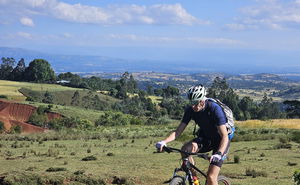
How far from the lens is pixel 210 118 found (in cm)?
706

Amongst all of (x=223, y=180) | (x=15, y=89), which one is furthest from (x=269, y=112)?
(x=223, y=180)

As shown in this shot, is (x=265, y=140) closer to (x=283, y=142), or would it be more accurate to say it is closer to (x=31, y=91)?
(x=283, y=142)

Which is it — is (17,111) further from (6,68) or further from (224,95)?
(6,68)

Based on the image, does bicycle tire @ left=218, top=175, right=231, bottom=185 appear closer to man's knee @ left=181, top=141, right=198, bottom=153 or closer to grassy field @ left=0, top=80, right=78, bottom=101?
man's knee @ left=181, top=141, right=198, bottom=153

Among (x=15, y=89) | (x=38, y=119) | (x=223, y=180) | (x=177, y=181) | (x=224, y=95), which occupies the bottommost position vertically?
(x=38, y=119)

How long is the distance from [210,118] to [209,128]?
21 cm

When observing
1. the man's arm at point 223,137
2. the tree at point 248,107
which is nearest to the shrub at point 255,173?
the man's arm at point 223,137

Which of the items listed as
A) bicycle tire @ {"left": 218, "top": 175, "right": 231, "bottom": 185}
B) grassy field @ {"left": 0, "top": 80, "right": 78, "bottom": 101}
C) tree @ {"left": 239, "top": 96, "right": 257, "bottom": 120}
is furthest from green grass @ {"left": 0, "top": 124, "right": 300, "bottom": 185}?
tree @ {"left": 239, "top": 96, "right": 257, "bottom": 120}

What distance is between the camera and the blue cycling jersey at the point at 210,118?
6941mm

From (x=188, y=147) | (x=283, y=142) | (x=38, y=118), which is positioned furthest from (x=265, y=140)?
(x=38, y=118)

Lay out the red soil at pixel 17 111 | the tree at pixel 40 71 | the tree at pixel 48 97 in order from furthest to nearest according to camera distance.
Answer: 1. the tree at pixel 40 71
2. the tree at pixel 48 97
3. the red soil at pixel 17 111

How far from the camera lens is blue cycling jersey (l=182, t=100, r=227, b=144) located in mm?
6941

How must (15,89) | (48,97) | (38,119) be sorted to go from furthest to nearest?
(15,89) → (48,97) → (38,119)

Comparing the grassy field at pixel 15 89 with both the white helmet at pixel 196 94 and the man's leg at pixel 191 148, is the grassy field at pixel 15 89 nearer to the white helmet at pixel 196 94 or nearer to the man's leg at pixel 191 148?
the man's leg at pixel 191 148
